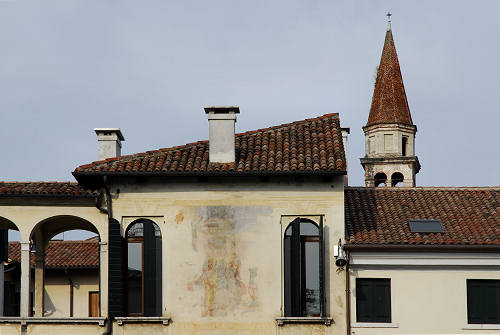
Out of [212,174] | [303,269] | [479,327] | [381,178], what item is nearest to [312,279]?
[303,269]

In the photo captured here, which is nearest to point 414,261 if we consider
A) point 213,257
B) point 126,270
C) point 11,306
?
point 213,257

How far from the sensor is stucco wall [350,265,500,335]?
26047mm

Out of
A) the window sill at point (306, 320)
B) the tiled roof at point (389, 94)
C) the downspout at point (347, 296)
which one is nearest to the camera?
the window sill at point (306, 320)

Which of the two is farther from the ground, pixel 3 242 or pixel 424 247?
pixel 3 242

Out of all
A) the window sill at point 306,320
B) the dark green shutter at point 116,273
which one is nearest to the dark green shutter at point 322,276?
the window sill at point 306,320

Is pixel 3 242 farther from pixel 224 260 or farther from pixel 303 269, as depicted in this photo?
pixel 303 269

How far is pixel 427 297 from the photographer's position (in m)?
26.2

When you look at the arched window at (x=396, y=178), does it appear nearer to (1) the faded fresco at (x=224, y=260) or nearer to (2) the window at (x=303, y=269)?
(2) the window at (x=303, y=269)

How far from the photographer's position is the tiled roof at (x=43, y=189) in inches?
1032

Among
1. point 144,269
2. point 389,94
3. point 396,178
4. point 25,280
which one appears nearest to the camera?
point 144,269

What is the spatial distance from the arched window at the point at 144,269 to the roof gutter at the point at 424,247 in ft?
16.9

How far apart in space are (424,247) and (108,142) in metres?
10.0

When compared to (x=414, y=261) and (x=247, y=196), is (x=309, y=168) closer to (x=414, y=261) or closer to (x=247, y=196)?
(x=247, y=196)

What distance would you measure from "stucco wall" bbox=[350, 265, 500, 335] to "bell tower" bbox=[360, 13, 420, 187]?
26069mm
